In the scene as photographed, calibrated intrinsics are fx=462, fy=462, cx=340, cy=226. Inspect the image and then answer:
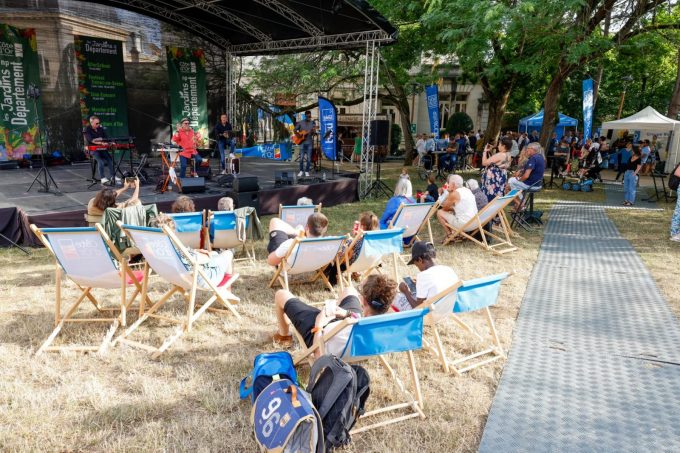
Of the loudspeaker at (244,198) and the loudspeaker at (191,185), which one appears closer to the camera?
the loudspeaker at (244,198)

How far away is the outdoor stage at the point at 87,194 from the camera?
21.2ft

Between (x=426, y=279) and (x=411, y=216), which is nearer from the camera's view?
(x=426, y=279)

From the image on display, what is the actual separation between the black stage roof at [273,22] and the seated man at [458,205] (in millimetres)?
4186

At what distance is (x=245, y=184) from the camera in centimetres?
761

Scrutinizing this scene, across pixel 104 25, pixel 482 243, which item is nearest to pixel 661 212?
pixel 482 243

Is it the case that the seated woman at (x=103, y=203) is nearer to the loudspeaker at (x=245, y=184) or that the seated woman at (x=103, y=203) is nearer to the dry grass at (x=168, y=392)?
the dry grass at (x=168, y=392)

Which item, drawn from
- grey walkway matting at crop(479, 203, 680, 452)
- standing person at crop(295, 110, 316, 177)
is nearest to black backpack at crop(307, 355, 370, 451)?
grey walkway matting at crop(479, 203, 680, 452)

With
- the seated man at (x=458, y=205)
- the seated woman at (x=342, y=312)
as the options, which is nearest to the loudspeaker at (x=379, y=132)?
the seated man at (x=458, y=205)

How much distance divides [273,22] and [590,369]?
34.6 feet

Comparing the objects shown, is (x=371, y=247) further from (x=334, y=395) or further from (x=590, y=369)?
(x=334, y=395)

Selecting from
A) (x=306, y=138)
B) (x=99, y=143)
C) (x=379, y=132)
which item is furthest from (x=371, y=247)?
(x=306, y=138)

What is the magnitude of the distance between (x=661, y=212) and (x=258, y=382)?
33.8 feet

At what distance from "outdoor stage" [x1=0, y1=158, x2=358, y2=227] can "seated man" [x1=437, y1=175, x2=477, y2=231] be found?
3.35m

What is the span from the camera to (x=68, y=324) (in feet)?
12.4
